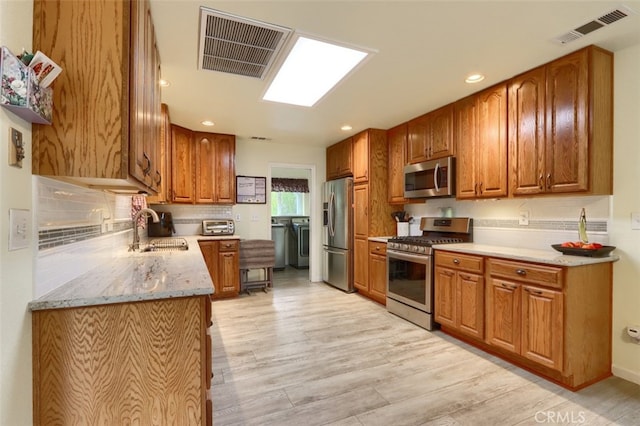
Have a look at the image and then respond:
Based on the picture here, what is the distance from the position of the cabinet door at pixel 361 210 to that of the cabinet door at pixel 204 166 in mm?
2121

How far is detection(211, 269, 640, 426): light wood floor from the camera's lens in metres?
1.80

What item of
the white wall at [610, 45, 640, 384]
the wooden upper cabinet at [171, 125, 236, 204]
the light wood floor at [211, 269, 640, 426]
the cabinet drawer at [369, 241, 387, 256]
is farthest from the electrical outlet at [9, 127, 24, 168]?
the cabinet drawer at [369, 241, 387, 256]

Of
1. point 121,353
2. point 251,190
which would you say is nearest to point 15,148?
point 121,353

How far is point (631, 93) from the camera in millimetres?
2158

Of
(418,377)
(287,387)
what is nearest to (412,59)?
(418,377)

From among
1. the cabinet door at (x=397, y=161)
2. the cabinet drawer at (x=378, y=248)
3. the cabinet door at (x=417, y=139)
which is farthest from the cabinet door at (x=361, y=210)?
the cabinet door at (x=417, y=139)

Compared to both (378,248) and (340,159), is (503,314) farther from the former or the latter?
(340,159)

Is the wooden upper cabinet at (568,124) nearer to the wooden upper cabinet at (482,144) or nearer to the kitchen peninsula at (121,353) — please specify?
the wooden upper cabinet at (482,144)

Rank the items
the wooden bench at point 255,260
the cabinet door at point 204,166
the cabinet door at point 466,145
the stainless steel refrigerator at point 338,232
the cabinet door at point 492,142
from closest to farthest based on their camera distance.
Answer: the cabinet door at point 492,142, the cabinet door at point 466,145, the cabinet door at point 204,166, the wooden bench at point 255,260, the stainless steel refrigerator at point 338,232

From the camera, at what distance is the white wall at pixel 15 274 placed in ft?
2.97

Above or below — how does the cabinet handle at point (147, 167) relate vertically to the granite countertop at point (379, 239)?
above

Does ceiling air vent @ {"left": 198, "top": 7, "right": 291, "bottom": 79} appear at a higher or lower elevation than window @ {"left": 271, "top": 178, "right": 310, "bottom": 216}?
higher

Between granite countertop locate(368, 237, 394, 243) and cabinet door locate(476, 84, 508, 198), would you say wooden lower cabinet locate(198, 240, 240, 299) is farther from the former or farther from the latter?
cabinet door locate(476, 84, 508, 198)

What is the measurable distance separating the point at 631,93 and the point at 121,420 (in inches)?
138
